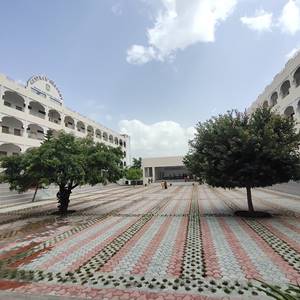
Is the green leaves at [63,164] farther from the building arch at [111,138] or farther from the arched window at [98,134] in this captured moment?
the building arch at [111,138]

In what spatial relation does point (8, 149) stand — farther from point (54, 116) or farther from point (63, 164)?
point (63, 164)

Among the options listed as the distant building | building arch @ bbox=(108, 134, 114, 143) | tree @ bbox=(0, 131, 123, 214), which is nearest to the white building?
tree @ bbox=(0, 131, 123, 214)

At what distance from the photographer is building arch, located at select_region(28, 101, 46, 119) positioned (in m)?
27.6

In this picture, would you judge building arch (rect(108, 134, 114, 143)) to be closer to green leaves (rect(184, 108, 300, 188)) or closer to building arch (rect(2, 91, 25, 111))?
building arch (rect(2, 91, 25, 111))

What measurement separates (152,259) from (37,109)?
28358 mm

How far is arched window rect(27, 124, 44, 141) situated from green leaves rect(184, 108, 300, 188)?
2346cm

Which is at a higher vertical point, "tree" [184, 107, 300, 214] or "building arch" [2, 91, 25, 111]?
"building arch" [2, 91, 25, 111]

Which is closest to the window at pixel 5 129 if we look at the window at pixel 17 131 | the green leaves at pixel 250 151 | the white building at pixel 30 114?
the white building at pixel 30 114

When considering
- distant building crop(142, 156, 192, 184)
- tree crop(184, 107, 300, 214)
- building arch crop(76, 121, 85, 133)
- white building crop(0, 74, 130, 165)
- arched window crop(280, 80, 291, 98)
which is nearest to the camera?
tree crop(184, 107, 300, 214)

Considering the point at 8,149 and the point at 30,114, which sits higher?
the point at 30,114

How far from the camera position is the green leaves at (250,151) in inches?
372

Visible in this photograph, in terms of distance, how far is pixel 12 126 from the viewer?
83.0 feet

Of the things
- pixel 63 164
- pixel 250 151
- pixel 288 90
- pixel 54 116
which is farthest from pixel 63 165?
pixel 54 116

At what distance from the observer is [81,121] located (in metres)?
37.0
